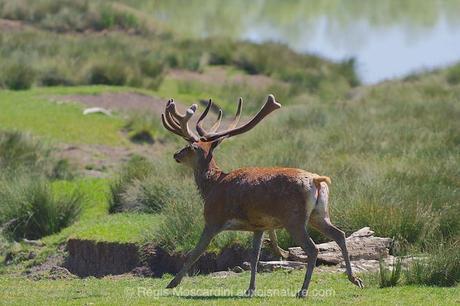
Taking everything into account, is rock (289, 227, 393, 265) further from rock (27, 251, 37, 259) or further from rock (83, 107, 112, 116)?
rock (83, 107, 112, 116)

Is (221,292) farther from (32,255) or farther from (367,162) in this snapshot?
(367,162)

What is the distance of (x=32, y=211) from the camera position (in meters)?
19.9

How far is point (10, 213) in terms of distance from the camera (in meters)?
19.8

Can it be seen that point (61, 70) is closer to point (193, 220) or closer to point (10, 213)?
point (10, 213)

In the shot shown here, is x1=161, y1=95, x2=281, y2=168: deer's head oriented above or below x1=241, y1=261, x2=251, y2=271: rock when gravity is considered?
above

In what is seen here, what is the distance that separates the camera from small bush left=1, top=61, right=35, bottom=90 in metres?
35.0

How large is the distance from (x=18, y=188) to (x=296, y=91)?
2277cm

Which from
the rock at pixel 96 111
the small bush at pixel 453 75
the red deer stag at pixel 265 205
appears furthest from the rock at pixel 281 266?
the small bush at pixel 453 75

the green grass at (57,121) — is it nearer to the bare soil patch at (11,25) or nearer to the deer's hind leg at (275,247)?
the deer's hind leg at (275,247)

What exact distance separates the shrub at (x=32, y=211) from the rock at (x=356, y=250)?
605cm

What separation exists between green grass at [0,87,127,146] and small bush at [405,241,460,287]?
16.0m

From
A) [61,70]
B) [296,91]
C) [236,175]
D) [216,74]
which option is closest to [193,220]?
[236,175]

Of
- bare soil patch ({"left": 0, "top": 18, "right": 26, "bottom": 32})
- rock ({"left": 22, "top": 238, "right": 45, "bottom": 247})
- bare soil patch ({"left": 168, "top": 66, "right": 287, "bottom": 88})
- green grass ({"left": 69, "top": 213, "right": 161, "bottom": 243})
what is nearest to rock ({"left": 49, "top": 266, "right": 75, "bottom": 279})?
green grass ({"left": 69, "top": 213, "right": 161, "bottom": 243})

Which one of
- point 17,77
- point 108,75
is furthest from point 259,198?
point 108,75
